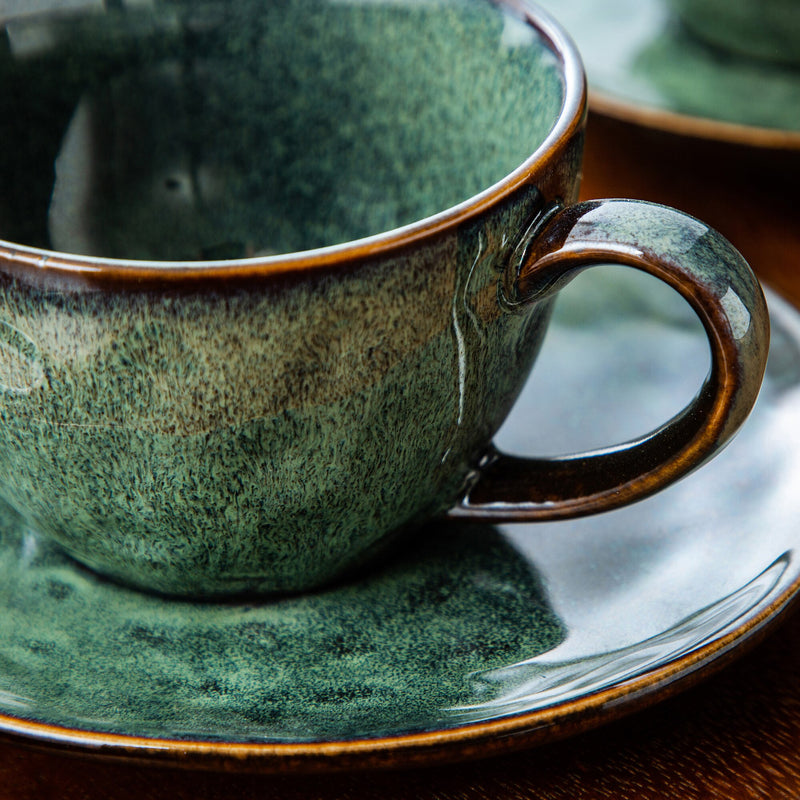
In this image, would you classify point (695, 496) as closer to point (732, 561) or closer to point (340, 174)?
point (732, 561)

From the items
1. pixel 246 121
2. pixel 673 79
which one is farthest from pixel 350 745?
pixel 673 79

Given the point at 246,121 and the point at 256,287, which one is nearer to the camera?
the point at 256,287

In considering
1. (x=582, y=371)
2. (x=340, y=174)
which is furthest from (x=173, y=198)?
(x=582, y=371)

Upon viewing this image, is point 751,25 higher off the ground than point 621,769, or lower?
higher

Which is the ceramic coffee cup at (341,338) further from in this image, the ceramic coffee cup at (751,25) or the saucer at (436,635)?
the ceramic coffee cup at (751,25)

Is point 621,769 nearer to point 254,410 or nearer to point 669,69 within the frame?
point 254,410
